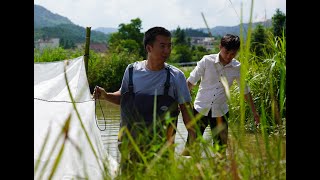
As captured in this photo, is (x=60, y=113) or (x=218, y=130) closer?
(x=218, y=130)

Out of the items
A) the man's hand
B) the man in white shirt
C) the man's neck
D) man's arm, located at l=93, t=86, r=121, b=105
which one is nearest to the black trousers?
the man in white shirt

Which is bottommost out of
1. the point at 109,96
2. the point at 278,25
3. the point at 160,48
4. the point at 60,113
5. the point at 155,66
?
the point at 60,113

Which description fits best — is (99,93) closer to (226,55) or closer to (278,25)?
(226,55)

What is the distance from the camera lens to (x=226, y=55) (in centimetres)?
539

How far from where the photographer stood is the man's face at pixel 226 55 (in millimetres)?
5355

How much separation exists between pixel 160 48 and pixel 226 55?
142 centimetres

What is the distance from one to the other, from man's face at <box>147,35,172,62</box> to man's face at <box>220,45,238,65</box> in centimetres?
133

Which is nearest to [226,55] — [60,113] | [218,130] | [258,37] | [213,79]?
[213,79]

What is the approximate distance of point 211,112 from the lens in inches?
219
